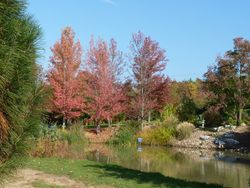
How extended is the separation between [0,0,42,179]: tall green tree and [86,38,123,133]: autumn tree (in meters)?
27.3

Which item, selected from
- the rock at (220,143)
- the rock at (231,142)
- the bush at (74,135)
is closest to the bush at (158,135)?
the rock at (220,143)

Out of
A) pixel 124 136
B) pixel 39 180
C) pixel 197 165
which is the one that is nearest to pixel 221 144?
pixel 124 136

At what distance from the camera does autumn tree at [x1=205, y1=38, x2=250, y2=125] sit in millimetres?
28672

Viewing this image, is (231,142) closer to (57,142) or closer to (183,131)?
(183,131)

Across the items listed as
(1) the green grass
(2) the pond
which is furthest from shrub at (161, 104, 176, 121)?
(1) the green grass

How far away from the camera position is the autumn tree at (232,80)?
28.7m

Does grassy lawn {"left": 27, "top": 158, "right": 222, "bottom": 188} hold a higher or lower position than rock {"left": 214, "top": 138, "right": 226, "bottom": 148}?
lower

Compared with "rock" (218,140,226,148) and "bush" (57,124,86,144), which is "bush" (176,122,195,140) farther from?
"bush" (57,124,86,144)

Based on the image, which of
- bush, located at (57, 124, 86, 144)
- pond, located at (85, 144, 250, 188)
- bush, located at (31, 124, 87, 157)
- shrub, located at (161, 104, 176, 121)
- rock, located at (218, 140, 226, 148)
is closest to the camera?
pond, located at (85, 144, 250, 188)

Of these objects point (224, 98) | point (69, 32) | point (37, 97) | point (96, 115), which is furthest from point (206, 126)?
point (37, 97)

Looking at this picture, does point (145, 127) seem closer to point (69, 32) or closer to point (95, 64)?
point (95, 64)

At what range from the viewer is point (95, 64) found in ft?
104

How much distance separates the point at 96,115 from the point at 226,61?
10.0m

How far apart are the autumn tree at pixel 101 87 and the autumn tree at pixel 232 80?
7009 millimetres
